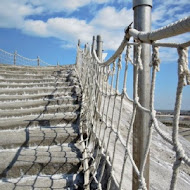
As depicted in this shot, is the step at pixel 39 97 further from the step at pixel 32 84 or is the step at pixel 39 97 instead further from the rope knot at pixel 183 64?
the rope knot at pixel 183 64

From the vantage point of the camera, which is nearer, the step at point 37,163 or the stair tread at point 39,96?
the step at point 37,163

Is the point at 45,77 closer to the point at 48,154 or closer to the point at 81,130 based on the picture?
the point at 81,130

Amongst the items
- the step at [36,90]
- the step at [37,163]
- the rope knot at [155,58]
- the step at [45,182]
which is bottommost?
the step at [45,182]

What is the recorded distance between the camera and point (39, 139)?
233 centimetres

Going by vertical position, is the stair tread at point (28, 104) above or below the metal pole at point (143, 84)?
below

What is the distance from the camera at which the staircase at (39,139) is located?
192 cm

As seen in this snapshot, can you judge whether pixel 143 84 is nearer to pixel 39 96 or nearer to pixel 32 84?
pixel 39 96

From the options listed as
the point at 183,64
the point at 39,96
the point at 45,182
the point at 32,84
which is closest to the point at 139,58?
the point at 183,64

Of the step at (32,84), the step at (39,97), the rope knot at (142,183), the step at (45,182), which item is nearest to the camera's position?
the rope knot at (142,183)

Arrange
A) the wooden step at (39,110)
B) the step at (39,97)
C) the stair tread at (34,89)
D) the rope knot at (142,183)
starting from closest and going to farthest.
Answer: the rope knot at (142,183), the wooden step at (39,110), the step at (39,97), the stair tread at (34,89)

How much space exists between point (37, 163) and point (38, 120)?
81cm

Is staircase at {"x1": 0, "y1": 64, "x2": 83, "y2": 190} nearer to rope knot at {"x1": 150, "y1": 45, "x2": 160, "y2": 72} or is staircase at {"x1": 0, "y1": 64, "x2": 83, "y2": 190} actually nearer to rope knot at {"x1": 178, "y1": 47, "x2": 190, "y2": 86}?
rope knot at {"x1": 150, "y1": 45, "x2": 160, "y2": 72}

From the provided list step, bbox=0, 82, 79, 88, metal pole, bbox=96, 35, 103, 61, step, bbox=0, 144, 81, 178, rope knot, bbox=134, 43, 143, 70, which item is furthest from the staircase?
rope knot, bbox=134, 43, 143, 70

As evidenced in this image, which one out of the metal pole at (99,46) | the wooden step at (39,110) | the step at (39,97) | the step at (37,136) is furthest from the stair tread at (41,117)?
the metal pole at (99,46)
